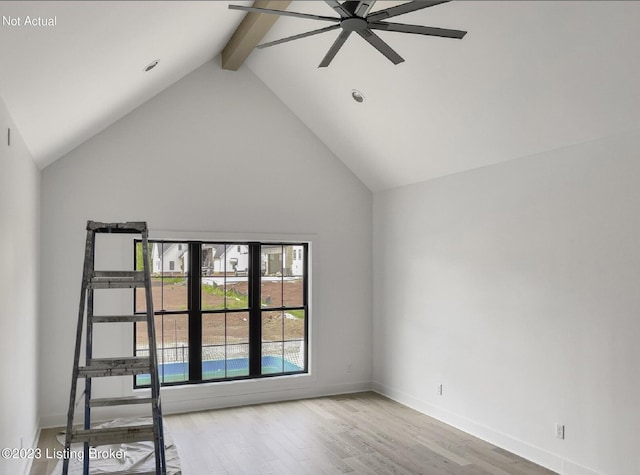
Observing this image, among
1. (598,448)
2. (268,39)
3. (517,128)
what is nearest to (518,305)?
(598,448)

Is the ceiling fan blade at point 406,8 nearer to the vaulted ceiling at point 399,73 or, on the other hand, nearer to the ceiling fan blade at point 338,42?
the ceiling fan blade at point 338,42

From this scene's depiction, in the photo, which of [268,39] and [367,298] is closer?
[268,39]

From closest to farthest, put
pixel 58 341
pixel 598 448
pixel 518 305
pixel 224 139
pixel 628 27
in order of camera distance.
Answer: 1. pixel 628 27
2. pixel 598 448
3. pixel 518 305
4. pixel 58 341
5. pixel 224 139

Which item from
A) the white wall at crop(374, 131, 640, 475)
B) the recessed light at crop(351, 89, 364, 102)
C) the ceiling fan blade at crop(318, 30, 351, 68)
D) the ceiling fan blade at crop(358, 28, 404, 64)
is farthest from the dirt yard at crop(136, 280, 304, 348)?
the ceiling fan blade at crop(358, 28, 404, 64)

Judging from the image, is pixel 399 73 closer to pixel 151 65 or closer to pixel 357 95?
pixel 357 95

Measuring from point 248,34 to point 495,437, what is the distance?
4.34 metres

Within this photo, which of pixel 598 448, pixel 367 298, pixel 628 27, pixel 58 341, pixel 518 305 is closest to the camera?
pixel 628 27

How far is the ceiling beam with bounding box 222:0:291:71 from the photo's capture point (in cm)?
413

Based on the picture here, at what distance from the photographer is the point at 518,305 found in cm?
454

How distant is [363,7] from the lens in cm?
270

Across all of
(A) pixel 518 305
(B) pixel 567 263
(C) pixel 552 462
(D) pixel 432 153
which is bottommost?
(C) pixel 552 462

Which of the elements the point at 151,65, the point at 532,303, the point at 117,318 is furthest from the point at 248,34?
the point at 532,303

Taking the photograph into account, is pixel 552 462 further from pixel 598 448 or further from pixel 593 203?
pixel 593 203

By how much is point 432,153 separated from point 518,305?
1729 mm
